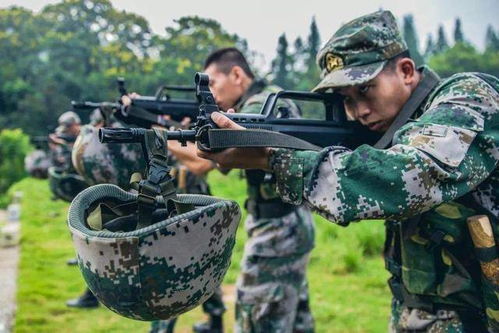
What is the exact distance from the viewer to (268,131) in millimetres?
1722

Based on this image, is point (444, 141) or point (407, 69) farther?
point (407, 69)

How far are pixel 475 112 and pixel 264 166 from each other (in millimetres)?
658

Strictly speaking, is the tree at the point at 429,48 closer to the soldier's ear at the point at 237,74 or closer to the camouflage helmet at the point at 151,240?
the soldier's ear at the point at 237,74

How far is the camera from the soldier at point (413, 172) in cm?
154

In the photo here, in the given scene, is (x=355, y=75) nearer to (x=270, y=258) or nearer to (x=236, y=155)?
(x=236, y=155)

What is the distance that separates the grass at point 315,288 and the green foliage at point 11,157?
6.78 m

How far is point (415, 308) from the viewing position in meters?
2.15

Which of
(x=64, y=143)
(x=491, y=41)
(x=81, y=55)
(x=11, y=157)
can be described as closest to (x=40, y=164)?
(x=64, y=143)

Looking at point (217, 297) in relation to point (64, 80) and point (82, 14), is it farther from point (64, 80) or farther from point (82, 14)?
point (64, 80)

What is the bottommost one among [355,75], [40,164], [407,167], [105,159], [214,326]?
[214,326]

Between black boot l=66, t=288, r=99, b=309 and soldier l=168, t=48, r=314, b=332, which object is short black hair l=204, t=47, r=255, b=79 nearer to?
soldier l=168, t=48, r=314, b=332

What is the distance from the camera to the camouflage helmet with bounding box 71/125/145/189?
335cm

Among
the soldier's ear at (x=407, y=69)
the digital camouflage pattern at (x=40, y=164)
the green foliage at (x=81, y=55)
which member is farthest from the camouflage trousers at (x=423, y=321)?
the digital camouflage pattern at (x=40, y=164)

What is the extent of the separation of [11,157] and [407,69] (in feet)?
53.7
